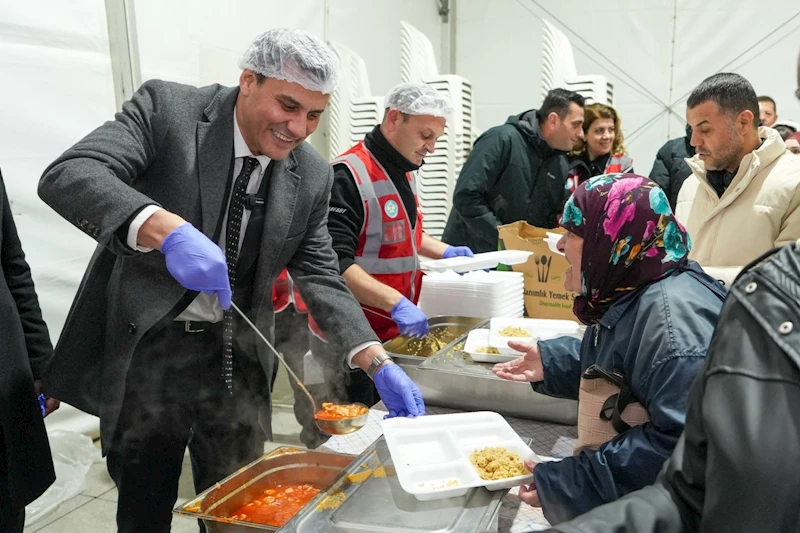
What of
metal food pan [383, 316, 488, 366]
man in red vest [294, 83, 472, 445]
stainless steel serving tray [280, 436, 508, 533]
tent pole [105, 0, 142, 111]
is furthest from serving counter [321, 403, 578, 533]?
tent pole [105, 0, 142, 111]

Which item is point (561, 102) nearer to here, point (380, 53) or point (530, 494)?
point (380, 53)

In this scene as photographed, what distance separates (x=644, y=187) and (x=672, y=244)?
128 mm

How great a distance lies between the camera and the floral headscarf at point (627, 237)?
1.23 meters

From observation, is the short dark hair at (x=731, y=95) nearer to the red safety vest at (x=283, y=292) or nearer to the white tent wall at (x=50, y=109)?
the red safety vest at (x=283, y=292)

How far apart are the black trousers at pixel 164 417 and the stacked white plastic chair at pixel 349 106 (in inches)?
135

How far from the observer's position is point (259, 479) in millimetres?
1501

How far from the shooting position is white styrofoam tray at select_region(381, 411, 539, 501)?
1209mm

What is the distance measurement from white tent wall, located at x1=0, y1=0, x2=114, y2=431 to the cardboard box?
2.23 m

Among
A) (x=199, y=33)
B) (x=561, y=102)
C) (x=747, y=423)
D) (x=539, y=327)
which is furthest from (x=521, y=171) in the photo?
(x=747, y=423)

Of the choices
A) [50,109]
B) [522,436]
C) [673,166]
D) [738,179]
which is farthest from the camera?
[673,166]

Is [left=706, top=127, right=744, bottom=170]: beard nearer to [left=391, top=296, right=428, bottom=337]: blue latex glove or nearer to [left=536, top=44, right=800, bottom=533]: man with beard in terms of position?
[left=391, top=296, right=428, bottom=337]: blue latex glove

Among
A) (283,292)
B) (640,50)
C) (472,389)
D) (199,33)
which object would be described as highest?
(640,50)

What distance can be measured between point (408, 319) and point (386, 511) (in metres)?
1.09

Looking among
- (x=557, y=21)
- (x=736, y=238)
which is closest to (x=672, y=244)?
(x=736, y=238)
